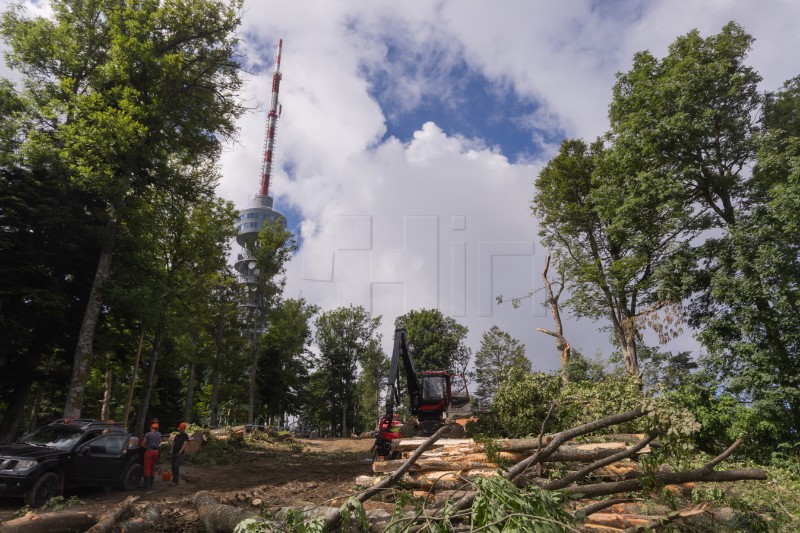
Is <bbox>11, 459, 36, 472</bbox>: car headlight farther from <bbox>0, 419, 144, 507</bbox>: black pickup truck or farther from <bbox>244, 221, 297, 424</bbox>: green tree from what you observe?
<bbox>244, 221, 297, 424</bbox>: green tree

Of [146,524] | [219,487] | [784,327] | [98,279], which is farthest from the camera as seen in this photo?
[98,279]

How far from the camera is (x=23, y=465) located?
8938 mm

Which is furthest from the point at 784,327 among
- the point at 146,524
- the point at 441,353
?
the point at 441,353

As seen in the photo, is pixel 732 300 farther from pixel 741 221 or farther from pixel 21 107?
pixel 21 107

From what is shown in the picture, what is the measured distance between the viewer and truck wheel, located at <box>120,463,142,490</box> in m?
11.3

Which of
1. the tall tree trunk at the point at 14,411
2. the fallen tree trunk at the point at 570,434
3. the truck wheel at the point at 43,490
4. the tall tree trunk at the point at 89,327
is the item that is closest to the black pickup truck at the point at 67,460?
the truck wheel at the point at 43,490

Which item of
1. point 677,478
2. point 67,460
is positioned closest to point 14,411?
point 67,460

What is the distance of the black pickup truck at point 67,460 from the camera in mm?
8812

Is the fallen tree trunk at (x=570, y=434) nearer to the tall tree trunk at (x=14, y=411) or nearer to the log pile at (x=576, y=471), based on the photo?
the log pile at (x=576, y=471)

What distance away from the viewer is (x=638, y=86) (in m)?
19.0

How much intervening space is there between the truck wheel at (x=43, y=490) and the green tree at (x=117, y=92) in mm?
6500

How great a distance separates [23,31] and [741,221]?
2585 centimetres

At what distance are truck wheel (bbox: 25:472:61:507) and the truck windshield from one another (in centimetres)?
90

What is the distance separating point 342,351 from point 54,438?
4180 centimetres
